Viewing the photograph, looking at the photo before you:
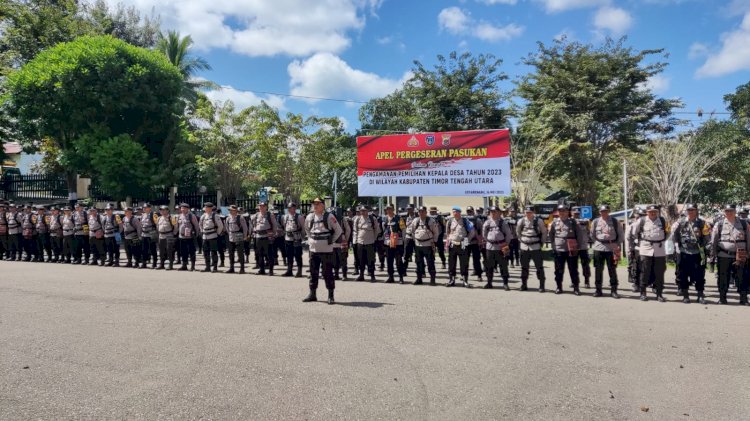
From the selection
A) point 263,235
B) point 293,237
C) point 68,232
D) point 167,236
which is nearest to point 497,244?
point 293,237

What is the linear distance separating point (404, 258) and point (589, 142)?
1432cm

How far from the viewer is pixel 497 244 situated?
10.9 m

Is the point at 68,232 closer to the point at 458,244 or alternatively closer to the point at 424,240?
the point at 424,240

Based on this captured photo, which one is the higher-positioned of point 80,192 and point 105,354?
point 80,192

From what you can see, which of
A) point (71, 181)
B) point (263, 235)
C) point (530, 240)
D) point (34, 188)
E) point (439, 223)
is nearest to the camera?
point (530, 240)

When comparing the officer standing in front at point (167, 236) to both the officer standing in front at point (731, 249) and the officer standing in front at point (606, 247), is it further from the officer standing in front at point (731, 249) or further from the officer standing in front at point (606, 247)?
the officer standing in front at point (731, 249)

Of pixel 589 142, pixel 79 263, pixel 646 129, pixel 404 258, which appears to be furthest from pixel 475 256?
pixel 646 129

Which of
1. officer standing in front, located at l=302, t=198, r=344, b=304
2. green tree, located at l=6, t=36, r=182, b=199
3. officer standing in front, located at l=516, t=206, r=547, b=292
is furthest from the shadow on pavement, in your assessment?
green tree, located at l=6, t=36, r=182, b=199

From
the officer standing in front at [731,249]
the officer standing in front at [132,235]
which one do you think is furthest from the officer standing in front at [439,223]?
the officer standing in front at [132,235]

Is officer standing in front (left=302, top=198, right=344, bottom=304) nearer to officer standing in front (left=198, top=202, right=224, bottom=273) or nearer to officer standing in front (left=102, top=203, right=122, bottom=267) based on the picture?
officer standing in front (left=198, top=202, right=224, bottom=273)

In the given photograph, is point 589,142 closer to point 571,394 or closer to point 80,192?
point 571,394

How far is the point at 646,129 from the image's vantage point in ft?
79.4

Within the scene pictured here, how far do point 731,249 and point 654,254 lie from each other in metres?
1.25

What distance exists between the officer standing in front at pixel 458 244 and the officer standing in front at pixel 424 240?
1.16 ft
